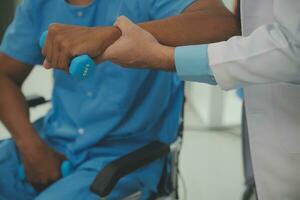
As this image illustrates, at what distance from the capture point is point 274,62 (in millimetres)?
835

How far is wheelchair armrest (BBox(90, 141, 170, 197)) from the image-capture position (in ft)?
3.58

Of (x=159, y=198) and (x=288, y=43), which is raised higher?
(x=288, y=43)

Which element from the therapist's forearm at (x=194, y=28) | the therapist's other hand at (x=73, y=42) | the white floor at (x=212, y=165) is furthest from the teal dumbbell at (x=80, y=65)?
the white floor at (x=212, y=165)

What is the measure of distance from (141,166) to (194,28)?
407 mm

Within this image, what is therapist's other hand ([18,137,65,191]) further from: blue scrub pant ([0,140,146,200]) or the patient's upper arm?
the patient's upper arm

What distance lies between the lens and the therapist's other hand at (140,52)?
946mm

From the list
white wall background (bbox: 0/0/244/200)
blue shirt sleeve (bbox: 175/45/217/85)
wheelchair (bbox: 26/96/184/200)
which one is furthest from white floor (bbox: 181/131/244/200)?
blue shirt sleeve (bbox: 175/45/217/85)

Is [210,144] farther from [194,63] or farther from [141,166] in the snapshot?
[194,63]

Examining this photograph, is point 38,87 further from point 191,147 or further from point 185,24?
point 185,24

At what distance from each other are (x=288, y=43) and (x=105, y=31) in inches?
16.1

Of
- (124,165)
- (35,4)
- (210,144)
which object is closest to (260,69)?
(124,165)

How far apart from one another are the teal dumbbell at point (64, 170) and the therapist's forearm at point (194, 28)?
57 centimetres

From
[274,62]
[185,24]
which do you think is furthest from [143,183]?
[274,62]

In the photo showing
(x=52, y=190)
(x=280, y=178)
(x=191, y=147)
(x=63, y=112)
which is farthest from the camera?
(x=191, y=147)
